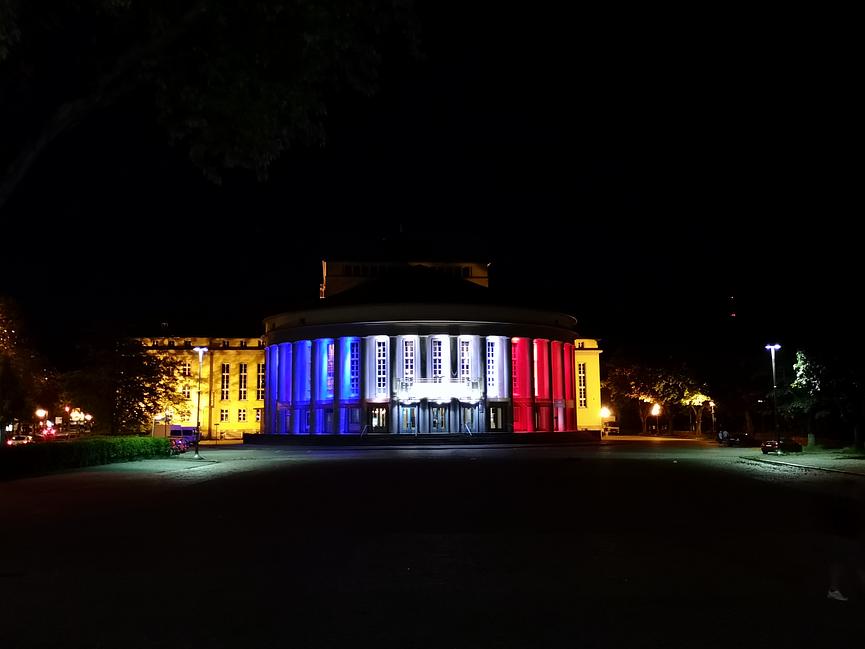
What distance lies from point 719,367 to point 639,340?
714 inches

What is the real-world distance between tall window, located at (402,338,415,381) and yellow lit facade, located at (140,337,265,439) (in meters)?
25.1

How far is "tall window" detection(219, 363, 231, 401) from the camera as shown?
8438 cm

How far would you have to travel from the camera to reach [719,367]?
67.9 meters

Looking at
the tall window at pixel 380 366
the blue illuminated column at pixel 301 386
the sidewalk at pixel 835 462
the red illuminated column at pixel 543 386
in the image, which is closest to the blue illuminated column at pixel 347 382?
the tall window at pixel 380 366

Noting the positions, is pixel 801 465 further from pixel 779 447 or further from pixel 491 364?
pixel 491 364

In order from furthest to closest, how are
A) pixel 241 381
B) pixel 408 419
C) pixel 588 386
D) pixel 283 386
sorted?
pixel 588 386 → pixel 241 381 → pixel 283 386 → pixel 408 419

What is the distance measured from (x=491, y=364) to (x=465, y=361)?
236 cm

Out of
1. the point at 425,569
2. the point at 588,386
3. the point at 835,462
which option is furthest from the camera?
the point at 588,386

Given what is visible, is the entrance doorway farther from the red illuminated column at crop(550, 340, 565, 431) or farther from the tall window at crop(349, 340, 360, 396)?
the red illuminated column at crop(550, 340, 565, 431)

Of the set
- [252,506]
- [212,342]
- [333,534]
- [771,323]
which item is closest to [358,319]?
[212,342]

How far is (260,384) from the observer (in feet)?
280

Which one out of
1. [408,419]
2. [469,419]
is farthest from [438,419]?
[469,419]

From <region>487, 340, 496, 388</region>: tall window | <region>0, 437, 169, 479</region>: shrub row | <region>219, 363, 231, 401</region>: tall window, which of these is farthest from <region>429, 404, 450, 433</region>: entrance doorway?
<region>219, 363, 231, 401</region>: tall window

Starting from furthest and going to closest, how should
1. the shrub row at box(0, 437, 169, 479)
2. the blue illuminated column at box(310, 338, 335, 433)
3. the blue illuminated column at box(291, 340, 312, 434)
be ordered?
the blue illuminated column at box(291, 340, 312, 434) → the blue illuminated column at box(310, 338, 335, 433) → the shrub row at box(0, 437, 169, 479)
